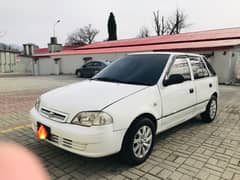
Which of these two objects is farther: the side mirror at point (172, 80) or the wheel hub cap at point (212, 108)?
the wheel hub cap at point (212, 108)

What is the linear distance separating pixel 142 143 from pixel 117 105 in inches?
30.4

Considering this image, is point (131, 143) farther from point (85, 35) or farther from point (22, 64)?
point (85, 35)

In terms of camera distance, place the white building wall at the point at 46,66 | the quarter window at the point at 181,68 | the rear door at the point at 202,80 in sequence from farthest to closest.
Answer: the white building wall at the point at 46,66 < the rear door at the point at 202,80 < the quarter window at the point at 181,68

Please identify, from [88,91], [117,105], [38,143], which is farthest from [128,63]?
[38,143]

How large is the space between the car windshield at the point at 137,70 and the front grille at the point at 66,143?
1.33 meters

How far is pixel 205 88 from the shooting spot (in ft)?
14.7

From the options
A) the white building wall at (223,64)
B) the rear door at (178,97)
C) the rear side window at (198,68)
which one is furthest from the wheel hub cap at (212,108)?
the white building wall at (223,64)

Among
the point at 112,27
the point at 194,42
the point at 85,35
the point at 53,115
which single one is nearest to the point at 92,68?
the point at 194,42

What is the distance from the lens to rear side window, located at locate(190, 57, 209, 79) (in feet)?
13.9

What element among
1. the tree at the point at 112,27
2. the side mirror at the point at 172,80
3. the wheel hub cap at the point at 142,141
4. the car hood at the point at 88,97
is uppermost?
the tree at the point at 112,27

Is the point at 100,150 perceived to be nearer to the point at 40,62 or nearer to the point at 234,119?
the point at 234,119

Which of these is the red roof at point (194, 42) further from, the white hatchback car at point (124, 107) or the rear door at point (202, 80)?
the white hatchback car at point (124, 107)

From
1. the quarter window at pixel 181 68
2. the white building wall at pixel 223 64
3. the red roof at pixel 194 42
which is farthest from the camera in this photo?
the red roof at pixel 194 42

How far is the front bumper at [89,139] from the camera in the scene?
242 centimetres
